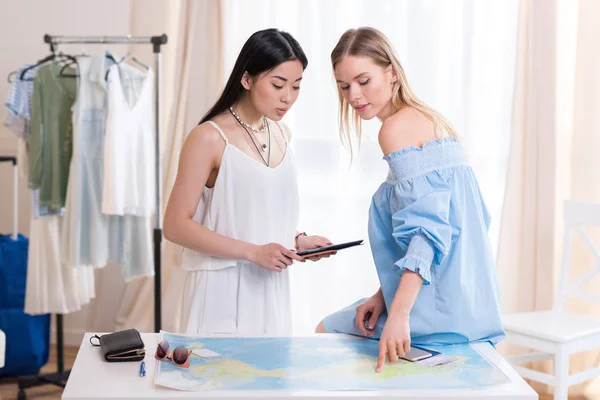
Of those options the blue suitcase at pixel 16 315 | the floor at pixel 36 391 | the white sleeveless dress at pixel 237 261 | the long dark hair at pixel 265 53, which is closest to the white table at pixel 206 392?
the white sleeveless dress at pixel 237 261

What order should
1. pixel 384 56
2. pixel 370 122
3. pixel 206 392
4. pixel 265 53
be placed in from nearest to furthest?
1. pixel 206 392
2. pixel 384 56
3. pixel 265 53
4. pixel 370 122

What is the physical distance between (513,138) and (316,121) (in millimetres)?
935

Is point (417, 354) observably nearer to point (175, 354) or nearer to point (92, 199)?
point (175, 354)

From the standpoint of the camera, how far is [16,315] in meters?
3.59

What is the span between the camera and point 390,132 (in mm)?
1617

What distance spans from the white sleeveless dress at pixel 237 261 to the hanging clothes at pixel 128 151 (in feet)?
4.09

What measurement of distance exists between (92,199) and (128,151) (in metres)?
0.25

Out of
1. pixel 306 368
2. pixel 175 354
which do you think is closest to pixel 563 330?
pixel 306 368

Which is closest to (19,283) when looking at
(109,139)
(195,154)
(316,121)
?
(109,139)

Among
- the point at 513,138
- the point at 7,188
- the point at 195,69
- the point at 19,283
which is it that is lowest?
the point at 19,283

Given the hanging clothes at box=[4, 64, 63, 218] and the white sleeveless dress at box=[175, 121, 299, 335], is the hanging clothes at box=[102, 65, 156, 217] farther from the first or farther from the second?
the white sleeveless dress at box=[175, 121, 299, 335]

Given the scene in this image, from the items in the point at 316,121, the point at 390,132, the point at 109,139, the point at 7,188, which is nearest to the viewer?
the point at 390,132

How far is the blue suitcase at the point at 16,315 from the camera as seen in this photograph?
357 centimetres

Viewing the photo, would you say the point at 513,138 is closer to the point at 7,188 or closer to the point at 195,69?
the point at 195,69
